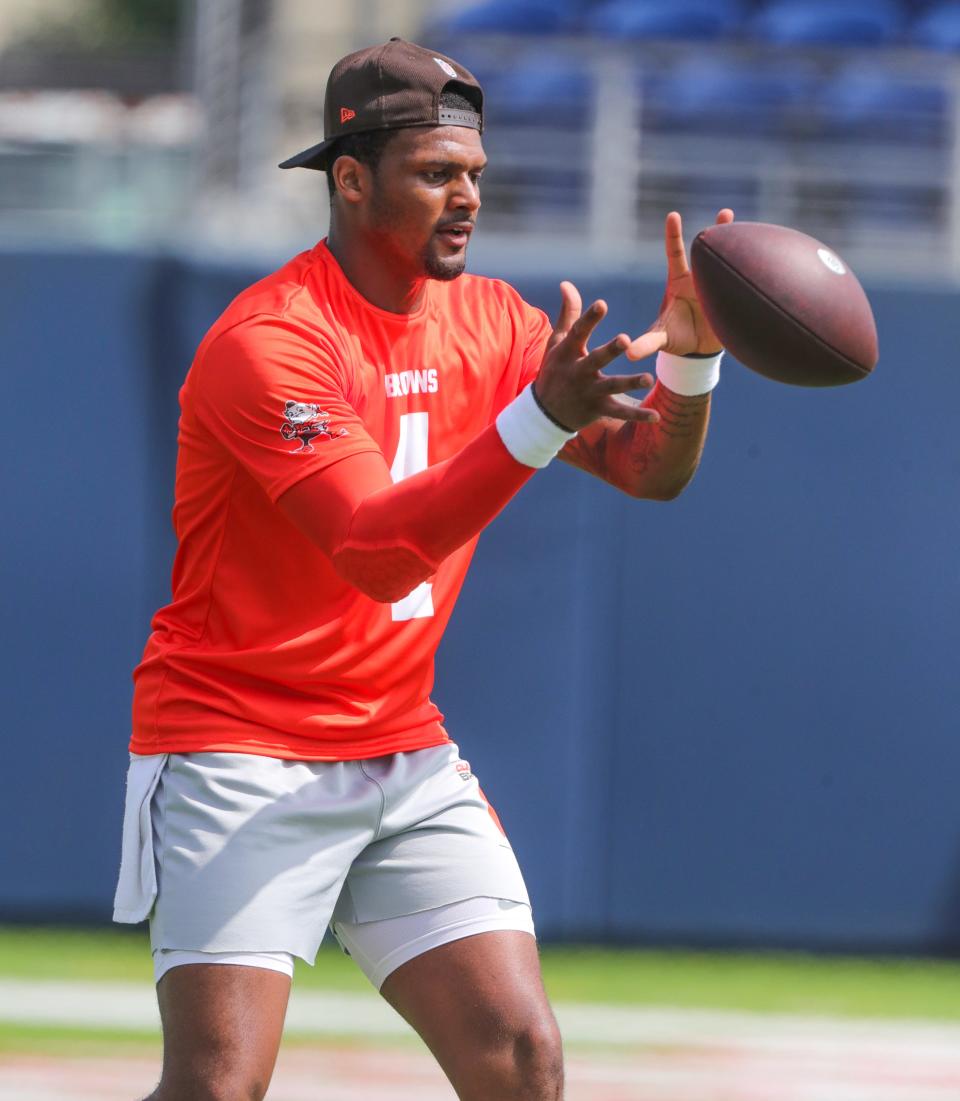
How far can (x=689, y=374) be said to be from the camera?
141 inches

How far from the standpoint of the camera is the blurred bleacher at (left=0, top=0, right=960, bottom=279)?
24.1 feet

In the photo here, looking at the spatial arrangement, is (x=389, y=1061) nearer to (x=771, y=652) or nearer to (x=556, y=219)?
(x=771, y=652)

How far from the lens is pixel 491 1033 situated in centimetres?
331

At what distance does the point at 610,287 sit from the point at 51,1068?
3.31 m

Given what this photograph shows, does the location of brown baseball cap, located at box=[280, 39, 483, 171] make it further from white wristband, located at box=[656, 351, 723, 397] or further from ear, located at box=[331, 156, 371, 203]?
white wristband, located at box=[656, 351, 723, 397]

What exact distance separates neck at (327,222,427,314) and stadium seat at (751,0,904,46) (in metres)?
7.20

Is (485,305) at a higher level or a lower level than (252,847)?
higher

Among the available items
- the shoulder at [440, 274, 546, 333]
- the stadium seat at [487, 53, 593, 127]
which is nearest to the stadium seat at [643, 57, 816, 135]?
the stadium seat at [487, 53, 593, 127]

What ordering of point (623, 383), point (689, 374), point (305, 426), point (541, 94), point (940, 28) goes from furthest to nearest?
point (940, 28) < point (541, 94) < point (689, 374) < point (305, 426) < point (623, 383)

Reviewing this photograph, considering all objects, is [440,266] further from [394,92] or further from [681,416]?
[681,416]

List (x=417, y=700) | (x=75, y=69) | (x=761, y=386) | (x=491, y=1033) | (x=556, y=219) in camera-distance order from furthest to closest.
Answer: (x=75, y=69) < (x=556, y=219) < (x=761, y=386) < (x=417, y=700) < (x=491, y=1033)

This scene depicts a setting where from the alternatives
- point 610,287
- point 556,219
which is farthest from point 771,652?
point 556,219

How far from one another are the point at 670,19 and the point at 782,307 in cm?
723

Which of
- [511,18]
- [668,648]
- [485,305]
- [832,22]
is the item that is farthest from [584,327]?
[511,18]
